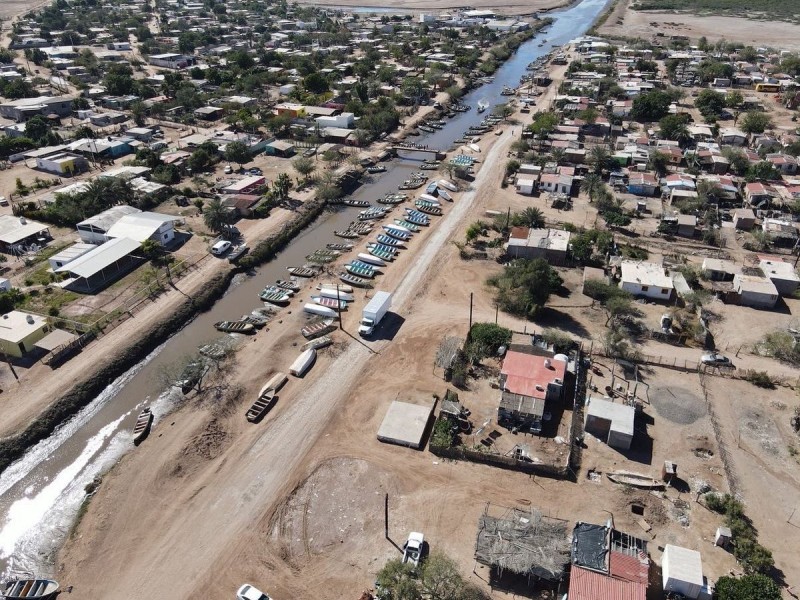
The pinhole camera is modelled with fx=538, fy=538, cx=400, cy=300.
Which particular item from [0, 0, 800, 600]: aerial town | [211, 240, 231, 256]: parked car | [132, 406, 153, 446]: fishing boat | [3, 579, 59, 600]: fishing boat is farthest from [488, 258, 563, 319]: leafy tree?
[3, 579, 59, 600]: fishing boat

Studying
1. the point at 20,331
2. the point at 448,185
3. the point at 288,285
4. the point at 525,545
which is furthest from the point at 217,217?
the point at 525,545

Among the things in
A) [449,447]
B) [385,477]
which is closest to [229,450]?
[385,477]

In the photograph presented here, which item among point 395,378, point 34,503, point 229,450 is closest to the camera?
point 34,503

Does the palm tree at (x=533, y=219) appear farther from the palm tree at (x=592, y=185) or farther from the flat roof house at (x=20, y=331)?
the flat roof house at (x=20, y=331)

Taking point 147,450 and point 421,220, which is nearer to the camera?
point 147,450

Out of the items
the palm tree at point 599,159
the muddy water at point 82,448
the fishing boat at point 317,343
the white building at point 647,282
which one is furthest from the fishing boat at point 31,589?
the palm tree at point 599,159

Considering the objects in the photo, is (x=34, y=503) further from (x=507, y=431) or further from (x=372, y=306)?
(x=507, y=431)

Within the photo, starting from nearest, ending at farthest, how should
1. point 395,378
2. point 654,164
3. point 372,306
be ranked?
point 395,378 < point 372,306 < point 654,164
